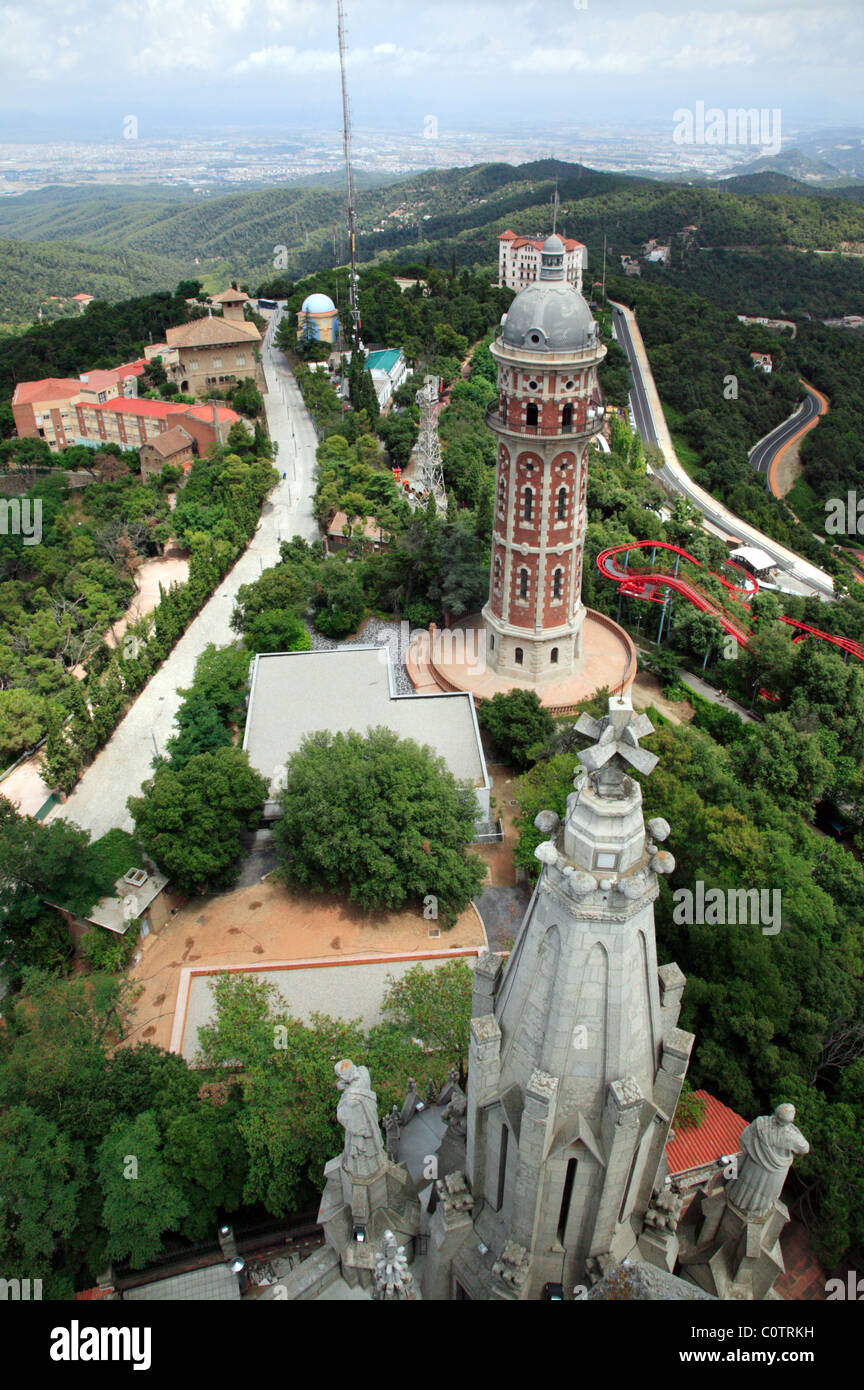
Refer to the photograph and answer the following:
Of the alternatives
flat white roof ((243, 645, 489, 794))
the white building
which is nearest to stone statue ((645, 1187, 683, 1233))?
the white building

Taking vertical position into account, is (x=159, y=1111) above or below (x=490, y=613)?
below

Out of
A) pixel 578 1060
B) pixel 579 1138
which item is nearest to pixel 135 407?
→ pixel 578 1060

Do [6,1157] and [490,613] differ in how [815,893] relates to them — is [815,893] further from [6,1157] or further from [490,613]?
[6,1157]

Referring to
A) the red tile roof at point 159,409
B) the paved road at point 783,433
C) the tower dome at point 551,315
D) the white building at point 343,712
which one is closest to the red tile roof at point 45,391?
the red tile roof at point 159,409

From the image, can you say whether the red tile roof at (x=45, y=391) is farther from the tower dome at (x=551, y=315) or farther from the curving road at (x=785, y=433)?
the curving road at (x=785, y=433)

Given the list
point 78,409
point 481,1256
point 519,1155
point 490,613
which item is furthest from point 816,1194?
point 78,409

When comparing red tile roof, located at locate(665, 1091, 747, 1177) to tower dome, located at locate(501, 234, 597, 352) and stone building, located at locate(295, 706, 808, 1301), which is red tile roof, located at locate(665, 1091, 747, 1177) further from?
tower dome, located at locate(501, 234, 597, 352)
